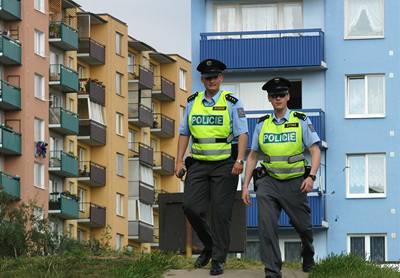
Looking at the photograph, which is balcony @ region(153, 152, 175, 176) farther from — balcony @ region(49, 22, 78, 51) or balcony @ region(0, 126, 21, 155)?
balcony @ region(0, 126, 21, 155)

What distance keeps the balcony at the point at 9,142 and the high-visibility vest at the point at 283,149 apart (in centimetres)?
6936

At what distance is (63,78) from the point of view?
99062 mm

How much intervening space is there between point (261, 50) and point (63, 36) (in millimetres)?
37180

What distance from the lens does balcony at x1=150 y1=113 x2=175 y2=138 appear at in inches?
4707

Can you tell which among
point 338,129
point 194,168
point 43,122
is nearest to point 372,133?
point 338,129

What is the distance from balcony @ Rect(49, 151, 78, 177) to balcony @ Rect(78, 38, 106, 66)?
7.88 m

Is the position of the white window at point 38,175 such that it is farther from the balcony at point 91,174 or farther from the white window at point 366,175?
the white window at point 366,175

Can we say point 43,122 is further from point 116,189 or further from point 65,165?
point 116,189

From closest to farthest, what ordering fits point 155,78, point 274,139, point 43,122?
point 274,139 → point 43,122 → point 155,78

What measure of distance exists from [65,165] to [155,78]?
22129mm

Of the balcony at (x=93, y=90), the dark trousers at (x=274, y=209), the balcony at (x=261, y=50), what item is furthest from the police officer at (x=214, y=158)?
the balcony at (x=93, y=90)

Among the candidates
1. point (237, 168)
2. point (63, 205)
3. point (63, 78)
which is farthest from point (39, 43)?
point (237, 168)

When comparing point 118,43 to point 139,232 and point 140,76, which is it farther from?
point 139,232

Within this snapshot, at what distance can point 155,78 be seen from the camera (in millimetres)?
120062
